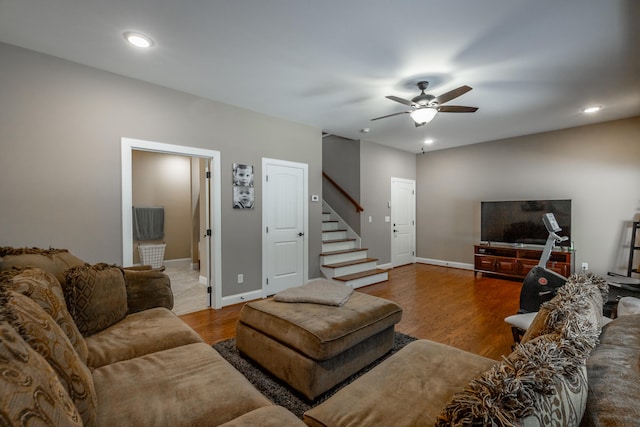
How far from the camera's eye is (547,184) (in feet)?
17.2

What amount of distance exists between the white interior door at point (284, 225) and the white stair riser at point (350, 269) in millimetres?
458

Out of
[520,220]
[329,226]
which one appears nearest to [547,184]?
[520,220]

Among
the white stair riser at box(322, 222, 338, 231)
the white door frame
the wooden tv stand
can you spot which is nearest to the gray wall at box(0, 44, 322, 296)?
the white door frame

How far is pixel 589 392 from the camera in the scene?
833 millimetres

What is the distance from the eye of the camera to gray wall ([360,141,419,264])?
5.86 metres

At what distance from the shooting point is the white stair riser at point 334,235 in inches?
225

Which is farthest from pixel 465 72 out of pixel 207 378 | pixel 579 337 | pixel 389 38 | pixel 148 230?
pixel 148 230

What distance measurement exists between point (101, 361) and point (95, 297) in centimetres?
51

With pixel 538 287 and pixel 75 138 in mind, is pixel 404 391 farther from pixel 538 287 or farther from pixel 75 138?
pixel 75 138

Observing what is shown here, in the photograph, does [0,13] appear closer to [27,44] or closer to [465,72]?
[27,44]

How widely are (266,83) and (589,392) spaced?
11.2 ft

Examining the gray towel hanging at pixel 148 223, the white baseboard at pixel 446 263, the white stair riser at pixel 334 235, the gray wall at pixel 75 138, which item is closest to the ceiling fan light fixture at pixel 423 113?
the gray wall at pixel 75 138

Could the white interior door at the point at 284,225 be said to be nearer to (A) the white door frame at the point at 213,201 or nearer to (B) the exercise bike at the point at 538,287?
(A) the white door frame at the point at 213,201

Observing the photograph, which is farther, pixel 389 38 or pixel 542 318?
pixel 389 38
